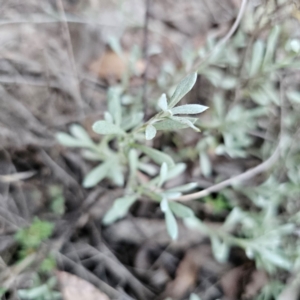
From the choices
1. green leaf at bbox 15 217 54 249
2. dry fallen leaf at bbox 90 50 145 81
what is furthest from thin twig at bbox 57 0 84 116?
green leaf at bbox 15 217 54 249

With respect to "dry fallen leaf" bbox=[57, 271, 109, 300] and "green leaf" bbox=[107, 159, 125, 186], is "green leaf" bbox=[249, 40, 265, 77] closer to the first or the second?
"green leaf" bbox=[107, 159, 125, 186]

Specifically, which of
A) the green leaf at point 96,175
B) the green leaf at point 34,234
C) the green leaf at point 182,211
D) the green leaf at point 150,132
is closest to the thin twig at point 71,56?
the green leaf at point 96,175

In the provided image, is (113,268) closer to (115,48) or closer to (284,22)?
(115,48)

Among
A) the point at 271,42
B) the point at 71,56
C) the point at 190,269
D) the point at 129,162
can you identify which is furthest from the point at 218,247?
the point at 71,56

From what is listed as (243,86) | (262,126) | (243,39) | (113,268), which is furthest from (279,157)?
(113,268)

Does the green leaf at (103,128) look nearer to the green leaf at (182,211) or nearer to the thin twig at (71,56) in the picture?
the green leaf at (182,211)

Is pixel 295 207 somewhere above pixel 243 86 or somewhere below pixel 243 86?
below
